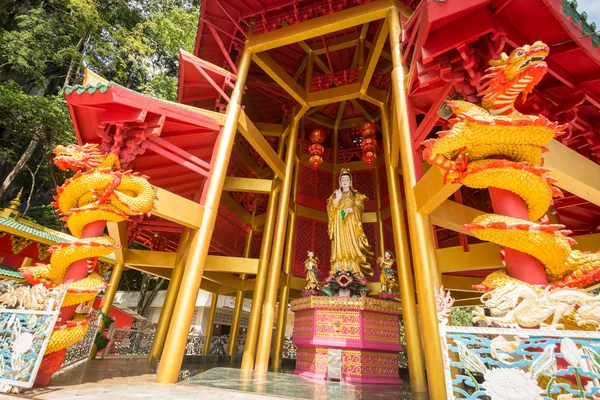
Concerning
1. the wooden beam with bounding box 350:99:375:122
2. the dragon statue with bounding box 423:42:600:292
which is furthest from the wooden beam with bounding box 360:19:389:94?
the dragon statue with bounding box 423:42:600:292

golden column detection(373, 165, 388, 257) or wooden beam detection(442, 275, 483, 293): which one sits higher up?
golden column detection(373, 165, 388, 257)

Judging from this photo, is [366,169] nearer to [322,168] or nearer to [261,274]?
[322,168]

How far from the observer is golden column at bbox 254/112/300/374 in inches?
292

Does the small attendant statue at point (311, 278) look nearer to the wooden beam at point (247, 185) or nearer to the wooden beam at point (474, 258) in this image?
the wooden beam at point (247, 185)

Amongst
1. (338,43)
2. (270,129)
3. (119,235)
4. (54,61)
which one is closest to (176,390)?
(119,235)

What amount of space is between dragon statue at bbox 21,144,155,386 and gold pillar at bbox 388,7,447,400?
425 centimetres

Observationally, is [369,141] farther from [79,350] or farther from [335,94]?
[79,350]

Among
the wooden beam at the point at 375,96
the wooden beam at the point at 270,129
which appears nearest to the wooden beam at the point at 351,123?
the wooden beam at the point at 270,129

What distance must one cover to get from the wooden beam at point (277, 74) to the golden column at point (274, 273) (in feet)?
2.59

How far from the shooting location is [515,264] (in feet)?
10.7

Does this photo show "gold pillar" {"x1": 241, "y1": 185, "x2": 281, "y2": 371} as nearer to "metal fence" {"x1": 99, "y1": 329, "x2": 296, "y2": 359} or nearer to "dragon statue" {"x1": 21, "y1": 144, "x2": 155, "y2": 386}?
"dragon statue" {"x1": 21, "y1": 144, "x2": 155, "y2": 386}

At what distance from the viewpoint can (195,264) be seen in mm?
5719

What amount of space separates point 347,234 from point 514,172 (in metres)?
5.72

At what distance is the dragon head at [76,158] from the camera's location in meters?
4.96
